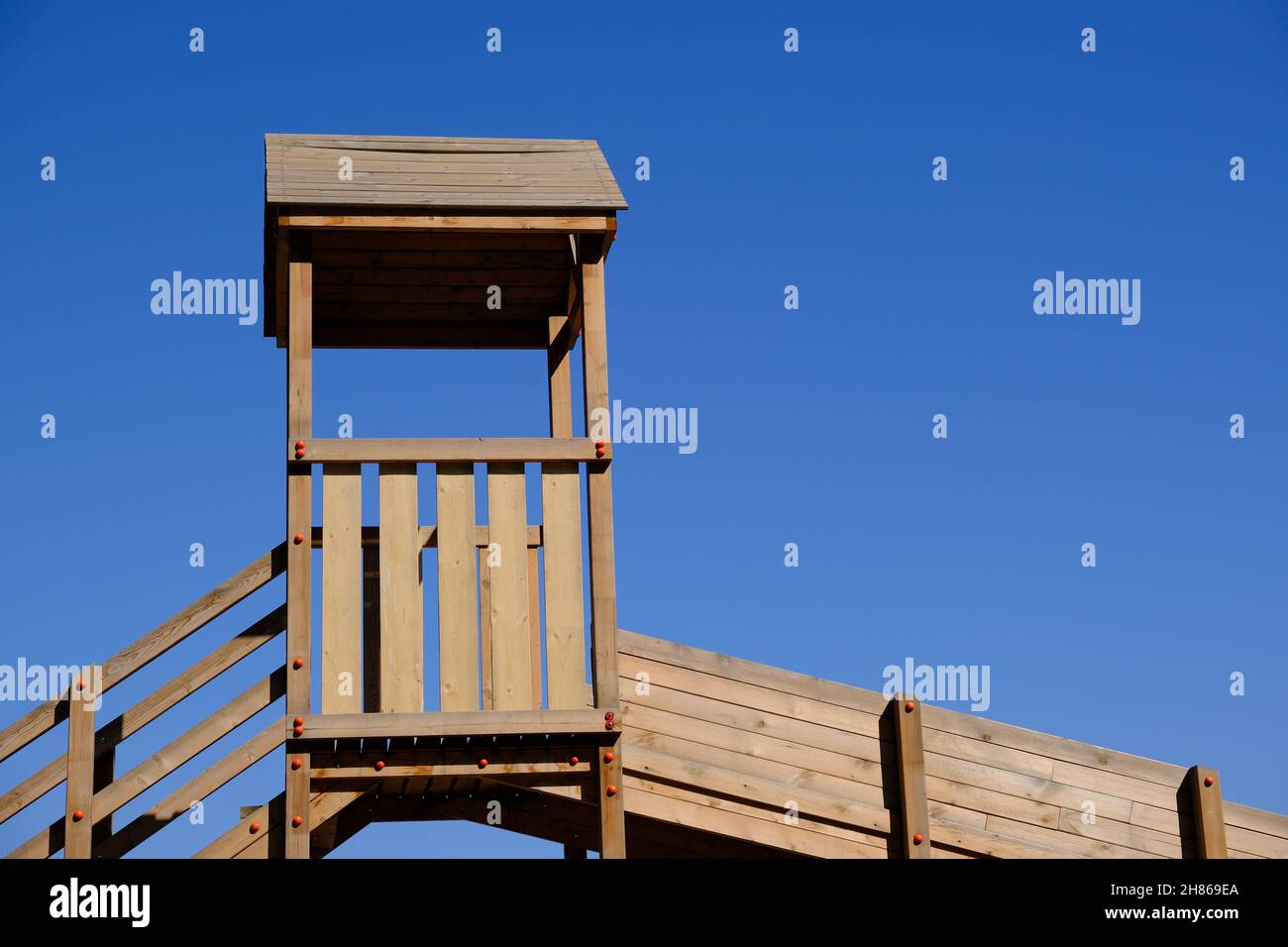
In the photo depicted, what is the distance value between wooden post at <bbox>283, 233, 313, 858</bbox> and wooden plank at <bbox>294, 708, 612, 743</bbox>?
0.21 meters

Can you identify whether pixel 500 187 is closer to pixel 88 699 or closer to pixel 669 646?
pixel 669 646

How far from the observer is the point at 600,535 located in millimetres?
9945

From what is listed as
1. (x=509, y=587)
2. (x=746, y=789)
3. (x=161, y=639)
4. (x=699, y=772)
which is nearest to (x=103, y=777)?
(x=161, y=639)

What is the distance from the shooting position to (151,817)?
940cm

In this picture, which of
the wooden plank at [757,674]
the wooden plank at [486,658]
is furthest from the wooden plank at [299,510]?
the wooden plank at [757,674]

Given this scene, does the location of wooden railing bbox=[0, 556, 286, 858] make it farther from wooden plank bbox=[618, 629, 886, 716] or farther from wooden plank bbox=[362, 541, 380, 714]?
wooden plank bbox=[618, 629, 886, 716]

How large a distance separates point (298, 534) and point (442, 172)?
8.52ft

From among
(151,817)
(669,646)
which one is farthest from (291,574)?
(669,646)

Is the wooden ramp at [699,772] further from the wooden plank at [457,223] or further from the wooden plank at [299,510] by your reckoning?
the wooden plank at [457,223]

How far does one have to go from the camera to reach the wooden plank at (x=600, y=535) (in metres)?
9.80

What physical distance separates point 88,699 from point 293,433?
6.43ft
